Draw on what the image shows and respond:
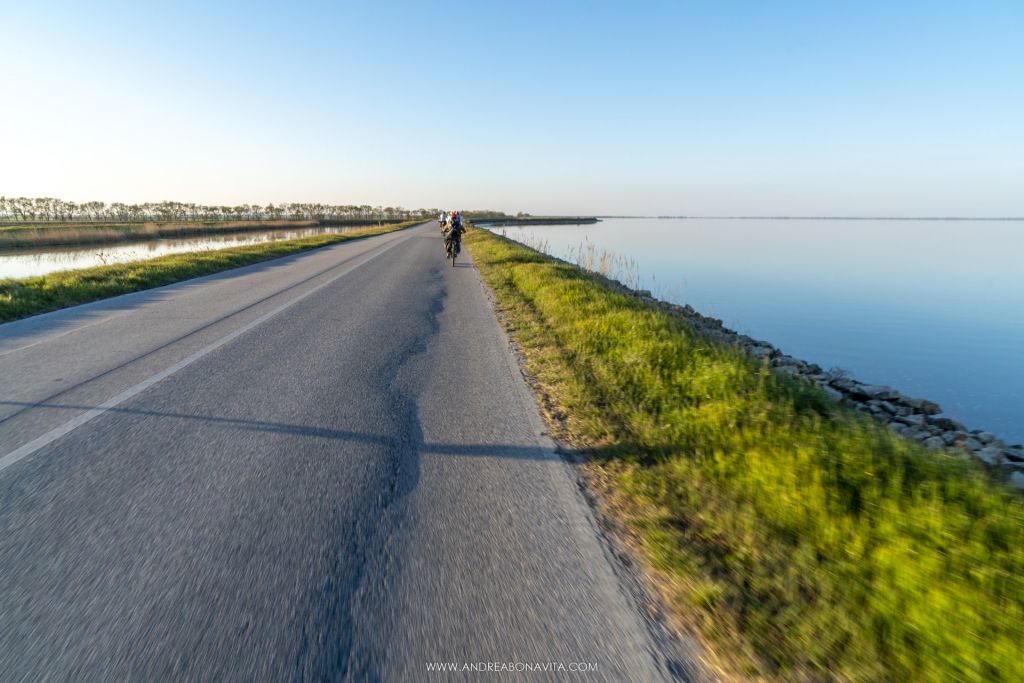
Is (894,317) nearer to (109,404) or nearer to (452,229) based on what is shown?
(452,229)

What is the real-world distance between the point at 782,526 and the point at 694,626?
1.03 m

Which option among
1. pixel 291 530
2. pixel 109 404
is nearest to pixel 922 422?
pixel 291 530

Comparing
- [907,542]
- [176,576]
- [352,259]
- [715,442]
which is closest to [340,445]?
[176,576]

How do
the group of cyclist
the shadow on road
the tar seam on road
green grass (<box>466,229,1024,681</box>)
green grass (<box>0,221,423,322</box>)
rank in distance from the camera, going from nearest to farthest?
green grass (<box>466,229,1024,681</box>) → the tar seam on road → the shadow on road → green grass (<box>0,221,423,322</box>) → the group of cyclist

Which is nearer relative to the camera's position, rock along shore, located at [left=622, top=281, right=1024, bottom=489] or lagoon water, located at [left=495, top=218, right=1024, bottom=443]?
rock along shore, located at [left=622, top=281, right=1024, bottom=489]

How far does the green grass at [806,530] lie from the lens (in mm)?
1937

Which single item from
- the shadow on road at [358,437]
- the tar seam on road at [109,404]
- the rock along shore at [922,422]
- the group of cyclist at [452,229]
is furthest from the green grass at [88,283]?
the rock along shore at [922,422]

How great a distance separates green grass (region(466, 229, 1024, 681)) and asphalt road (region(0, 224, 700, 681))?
15.8 inches

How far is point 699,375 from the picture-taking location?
4941 mm

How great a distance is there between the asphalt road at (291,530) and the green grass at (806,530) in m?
0.40

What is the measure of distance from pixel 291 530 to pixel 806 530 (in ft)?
10.2

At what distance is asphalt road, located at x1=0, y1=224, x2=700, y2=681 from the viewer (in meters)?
1.94

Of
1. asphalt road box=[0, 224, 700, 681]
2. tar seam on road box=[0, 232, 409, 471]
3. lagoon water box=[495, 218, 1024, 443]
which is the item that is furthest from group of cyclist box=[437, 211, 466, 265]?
asphalt road box=[0, 224, 700, 681]

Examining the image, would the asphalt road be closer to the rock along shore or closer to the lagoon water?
the rock along shore
